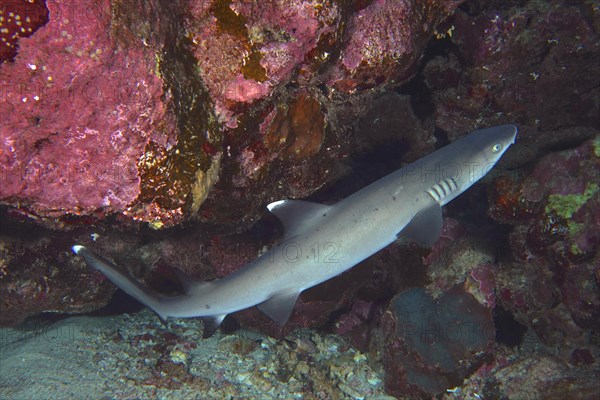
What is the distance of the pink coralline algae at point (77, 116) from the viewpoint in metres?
2.18

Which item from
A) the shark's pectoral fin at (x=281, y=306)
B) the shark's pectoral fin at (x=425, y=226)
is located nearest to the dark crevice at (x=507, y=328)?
the shark's pectoral fin at (x=425, y=226)

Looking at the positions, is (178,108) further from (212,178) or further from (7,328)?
(7,328)

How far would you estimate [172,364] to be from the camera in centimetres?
455

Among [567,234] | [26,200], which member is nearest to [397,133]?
[567,234]

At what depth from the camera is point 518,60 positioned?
4.97 m

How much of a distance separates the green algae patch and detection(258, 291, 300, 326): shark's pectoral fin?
10.2ft

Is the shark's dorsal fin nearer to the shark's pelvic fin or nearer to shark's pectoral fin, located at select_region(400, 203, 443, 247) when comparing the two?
shark's pectoral fin, located at select_region(400, 203, 443, 247)

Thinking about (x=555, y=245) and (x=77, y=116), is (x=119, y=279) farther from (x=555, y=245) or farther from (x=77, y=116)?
(x=555, y=245)

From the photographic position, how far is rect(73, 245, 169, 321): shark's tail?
349 cm

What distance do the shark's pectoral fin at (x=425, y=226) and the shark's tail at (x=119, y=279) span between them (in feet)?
9.39

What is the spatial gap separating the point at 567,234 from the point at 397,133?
328 centimetres

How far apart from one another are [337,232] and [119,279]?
94.1 inches

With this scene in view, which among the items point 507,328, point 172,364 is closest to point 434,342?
point 507,328

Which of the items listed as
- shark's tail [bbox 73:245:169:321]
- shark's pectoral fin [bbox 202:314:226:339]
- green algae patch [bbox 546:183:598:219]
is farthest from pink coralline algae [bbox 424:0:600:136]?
shark's tail [bbox 73:245:169:321]
